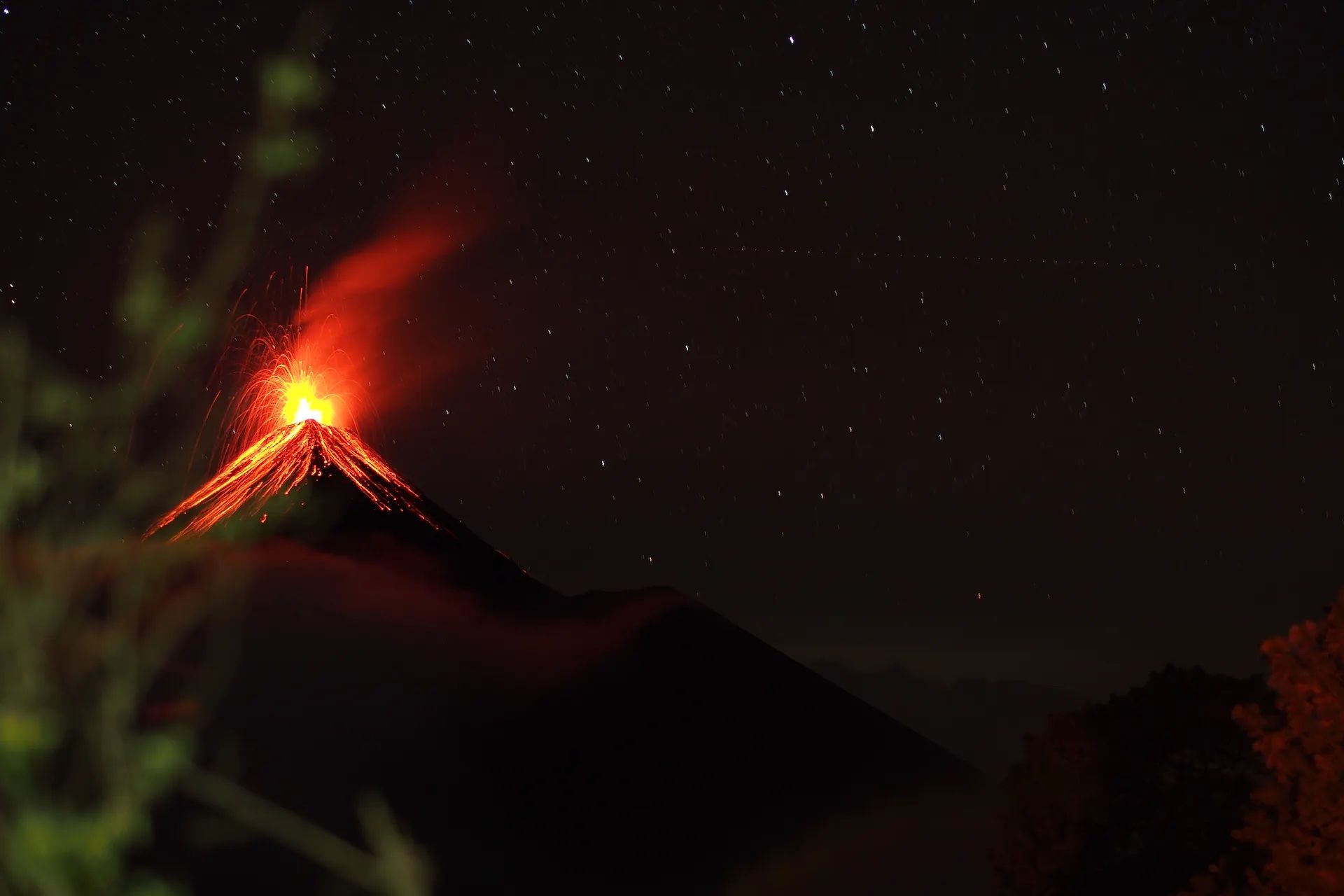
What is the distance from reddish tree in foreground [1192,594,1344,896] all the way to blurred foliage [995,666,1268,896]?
9.76 ft

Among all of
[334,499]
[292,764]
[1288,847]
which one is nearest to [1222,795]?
[1288,847]

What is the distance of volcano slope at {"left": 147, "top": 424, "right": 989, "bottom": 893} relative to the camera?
82.8ft

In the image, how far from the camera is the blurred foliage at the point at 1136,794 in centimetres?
1369

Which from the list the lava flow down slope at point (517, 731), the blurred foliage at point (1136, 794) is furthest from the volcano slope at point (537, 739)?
the blurred foliage at point (1136, 794)

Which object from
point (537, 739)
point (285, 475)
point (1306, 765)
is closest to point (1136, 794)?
point (1306, 765)

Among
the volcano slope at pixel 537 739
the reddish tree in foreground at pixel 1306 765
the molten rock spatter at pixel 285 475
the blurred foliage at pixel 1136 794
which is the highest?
the molten rock spatter at pixel 285 475

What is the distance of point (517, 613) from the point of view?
40.1 meters

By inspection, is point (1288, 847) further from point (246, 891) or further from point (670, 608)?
point (670, 608)

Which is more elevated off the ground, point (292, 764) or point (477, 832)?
point (292, 764)

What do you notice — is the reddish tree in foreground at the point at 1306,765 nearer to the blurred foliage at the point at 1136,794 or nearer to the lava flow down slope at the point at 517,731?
the blurred foliage at the point at 1136,794

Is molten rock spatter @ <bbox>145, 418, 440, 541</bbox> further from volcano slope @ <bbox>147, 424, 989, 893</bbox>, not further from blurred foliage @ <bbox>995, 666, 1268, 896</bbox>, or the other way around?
blurred foliage @ <bbox>995, 666, 1268, 896</bbox>

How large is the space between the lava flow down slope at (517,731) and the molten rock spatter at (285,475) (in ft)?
0.35

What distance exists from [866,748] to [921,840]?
5.68 meters

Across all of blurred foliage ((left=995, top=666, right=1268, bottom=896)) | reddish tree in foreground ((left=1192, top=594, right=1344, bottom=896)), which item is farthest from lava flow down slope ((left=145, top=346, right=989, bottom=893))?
reddish tree in foreground ((left=1192, top=594, right=1344, bottom=896))
